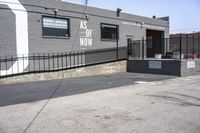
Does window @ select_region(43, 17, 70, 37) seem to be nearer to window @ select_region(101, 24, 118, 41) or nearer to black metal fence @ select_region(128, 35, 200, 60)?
window @ select_region(101, 24, 118, 41)

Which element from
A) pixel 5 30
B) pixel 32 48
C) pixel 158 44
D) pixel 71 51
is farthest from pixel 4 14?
pixel 158 44

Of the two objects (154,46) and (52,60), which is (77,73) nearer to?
(52,60)

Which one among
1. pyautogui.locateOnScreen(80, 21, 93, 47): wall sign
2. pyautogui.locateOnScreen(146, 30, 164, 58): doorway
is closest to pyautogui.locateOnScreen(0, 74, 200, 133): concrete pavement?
pyautogui.locateOnScreen(80, 21, 93, 47): wall sign

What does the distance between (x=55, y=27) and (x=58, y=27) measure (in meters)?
0.27

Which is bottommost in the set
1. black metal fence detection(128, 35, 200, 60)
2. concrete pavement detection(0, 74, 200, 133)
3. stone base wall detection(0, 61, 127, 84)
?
concrete pavement detection(0, 74, 200, 133)

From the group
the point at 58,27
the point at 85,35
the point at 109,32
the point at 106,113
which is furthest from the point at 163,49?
the point at 106,113

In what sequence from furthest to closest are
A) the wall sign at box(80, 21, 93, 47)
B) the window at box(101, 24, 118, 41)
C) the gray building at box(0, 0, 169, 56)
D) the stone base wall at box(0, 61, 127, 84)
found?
Result: the window at box(101, 24, 118, 41)
the wall sign at box(80, 21, 93, 47)
the stone base wall at box(0, 61, 127, 84)
the gray building at box(0, 0, 169, 56)

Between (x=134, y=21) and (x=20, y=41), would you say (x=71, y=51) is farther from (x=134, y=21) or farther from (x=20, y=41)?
(x=134, y=21)

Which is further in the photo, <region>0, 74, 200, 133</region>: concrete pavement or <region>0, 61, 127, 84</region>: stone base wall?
<region>0, 61, 127, 84</region>: stone base wall

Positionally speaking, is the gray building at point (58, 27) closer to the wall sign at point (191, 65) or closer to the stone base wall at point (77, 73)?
the stone base wall at point (77, 73)

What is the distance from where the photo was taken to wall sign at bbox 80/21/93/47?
21391 mm

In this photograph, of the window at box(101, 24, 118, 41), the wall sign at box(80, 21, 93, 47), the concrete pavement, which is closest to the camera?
the concrete pavement

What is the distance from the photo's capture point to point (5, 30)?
16.5 metres

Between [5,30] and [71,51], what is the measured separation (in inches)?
207
